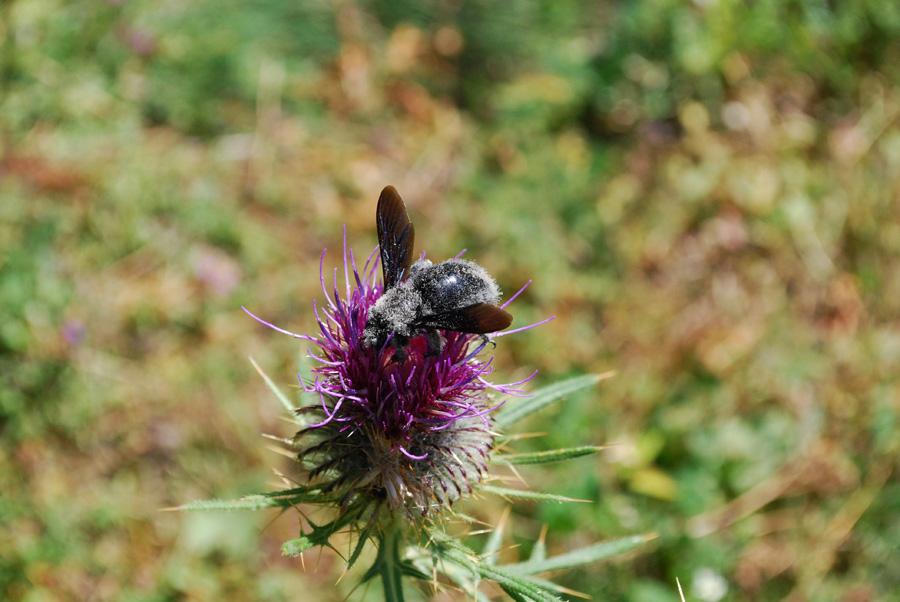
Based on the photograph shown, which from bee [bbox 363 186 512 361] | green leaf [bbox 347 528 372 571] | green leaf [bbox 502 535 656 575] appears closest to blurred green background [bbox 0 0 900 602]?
green leaf [bbox 502 535 656 575]

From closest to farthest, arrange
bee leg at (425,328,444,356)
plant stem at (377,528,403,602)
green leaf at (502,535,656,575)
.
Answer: bee leg at (425,328,444,356)
plant stem at (377,528,403,602)
green leaf at (502,535,656,575)

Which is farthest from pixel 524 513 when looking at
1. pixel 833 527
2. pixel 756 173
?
pixel 756 173

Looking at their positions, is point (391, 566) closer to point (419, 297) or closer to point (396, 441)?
point (396, 441)

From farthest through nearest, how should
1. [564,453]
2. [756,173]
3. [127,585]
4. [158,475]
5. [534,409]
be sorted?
[756,173]
[158,475]
[127,585]
[534,409]
[564,453]

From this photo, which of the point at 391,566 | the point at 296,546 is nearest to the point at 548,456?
the point at 391,566

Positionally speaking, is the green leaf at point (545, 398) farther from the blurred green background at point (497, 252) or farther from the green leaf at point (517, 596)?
the blurred green background at point (497, 252)

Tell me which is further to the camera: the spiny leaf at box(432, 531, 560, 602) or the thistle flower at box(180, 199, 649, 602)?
the thistle flower at box(180, 199, 649, 602)

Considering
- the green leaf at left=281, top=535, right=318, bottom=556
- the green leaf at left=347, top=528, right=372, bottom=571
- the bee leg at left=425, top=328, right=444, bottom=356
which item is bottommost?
the green leaf at left=347, top=528, right=372, bottom=571

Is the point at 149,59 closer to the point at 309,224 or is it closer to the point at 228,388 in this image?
the point at 309,224

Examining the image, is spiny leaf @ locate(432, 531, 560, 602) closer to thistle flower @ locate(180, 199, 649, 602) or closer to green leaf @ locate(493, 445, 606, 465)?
thistle flower @ locate(180, 199, 649, 602)
